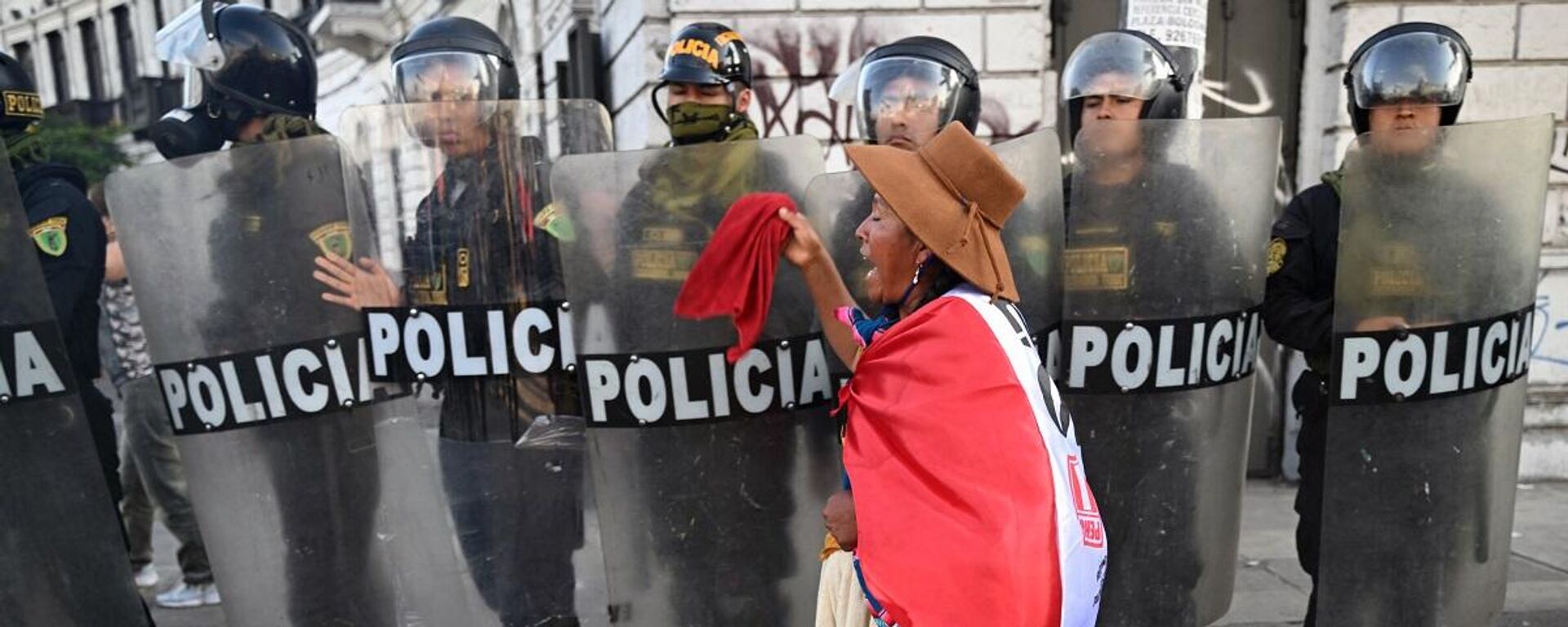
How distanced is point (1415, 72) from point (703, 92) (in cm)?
195

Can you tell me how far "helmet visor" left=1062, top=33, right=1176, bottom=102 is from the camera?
8.64ft

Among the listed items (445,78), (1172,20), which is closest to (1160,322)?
(1172,20)

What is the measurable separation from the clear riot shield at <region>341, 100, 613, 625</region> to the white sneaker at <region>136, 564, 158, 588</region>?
2409mm

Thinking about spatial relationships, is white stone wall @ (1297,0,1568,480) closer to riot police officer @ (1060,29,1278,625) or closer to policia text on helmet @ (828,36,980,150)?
riot police officer @ (1060,29,1278,625)

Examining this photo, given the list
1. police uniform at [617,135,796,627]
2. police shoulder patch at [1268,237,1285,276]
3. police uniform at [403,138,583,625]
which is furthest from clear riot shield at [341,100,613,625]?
police shoulder patch at [1268,237,1285,276]

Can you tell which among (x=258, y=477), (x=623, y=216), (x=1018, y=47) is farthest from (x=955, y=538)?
(x=1018, y=47)

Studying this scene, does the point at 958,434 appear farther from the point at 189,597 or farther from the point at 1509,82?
the point at 1509,82

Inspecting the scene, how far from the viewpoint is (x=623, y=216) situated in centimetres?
236

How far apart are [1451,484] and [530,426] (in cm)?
237

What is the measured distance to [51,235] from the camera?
2727mm

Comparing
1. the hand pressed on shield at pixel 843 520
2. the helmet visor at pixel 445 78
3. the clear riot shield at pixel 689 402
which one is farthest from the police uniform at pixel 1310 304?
the helmet visor at pixel 445 78

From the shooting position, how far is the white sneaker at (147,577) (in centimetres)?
412

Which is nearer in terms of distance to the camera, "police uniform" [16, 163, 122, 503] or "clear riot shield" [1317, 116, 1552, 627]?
"clear riot shield" [1317, 116, 1552, 627]

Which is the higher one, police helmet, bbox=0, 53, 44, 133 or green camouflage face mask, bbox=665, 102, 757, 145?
police helmet, bbox=0, 53, 44, 133
